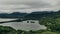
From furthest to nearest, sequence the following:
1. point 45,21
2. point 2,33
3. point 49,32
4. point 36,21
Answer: point 36,21 → point 45,21 → point 49,32 → point 2,33

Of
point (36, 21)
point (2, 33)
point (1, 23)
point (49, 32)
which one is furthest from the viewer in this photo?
point (36, 21)

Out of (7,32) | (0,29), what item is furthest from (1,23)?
(7,32)

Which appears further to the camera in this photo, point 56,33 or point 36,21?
point 36,21

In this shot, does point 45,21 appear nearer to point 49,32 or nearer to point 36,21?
point 36,21

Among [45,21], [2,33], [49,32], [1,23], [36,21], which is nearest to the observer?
[2,33]

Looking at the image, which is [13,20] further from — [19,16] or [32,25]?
[32,25]

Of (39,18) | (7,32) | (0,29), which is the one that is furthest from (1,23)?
(39,18)

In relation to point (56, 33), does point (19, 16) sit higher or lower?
higher

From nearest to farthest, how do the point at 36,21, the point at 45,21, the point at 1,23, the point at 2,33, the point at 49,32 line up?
the point at 2,33, the point at 49,32, the point at 1,23, the point at 45,21, the point at 36,21

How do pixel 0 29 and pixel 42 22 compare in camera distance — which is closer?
pixel 0 29
